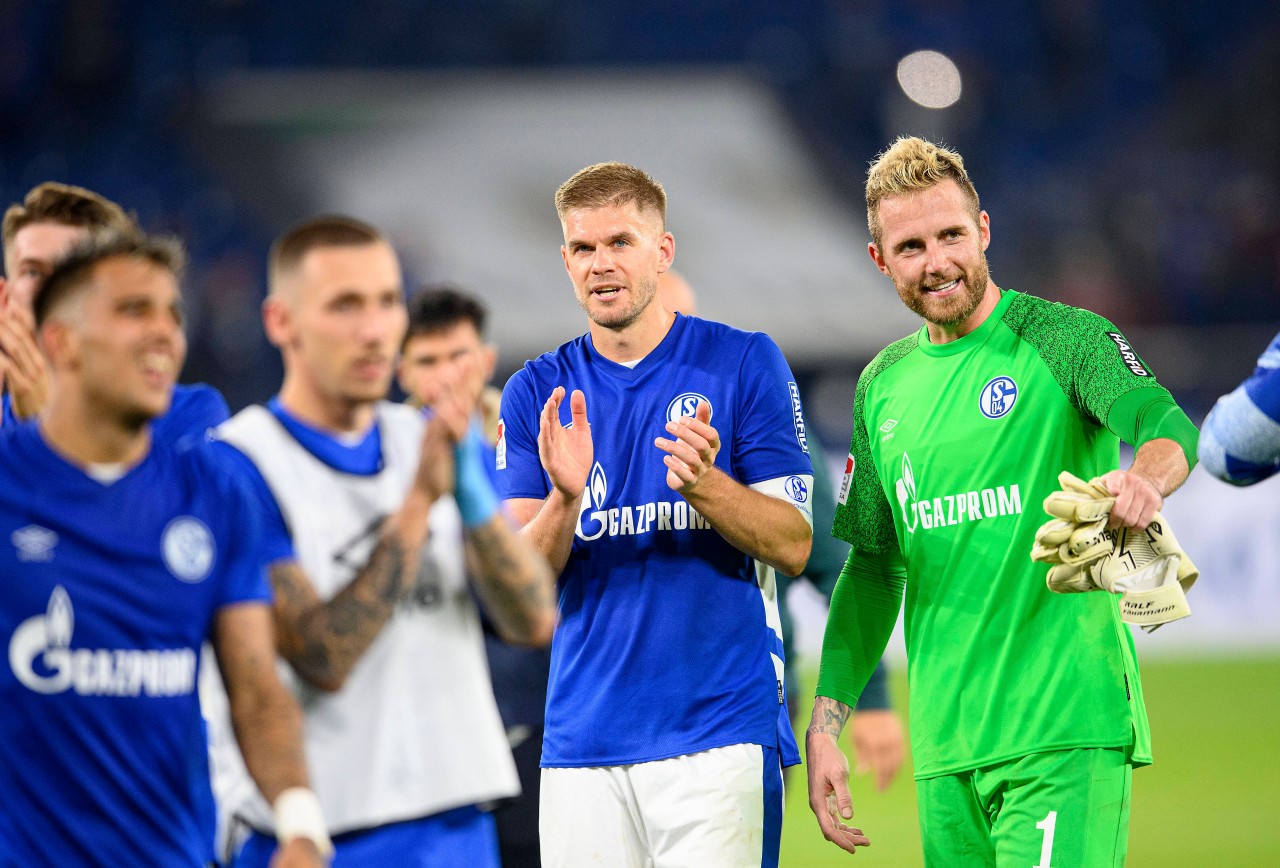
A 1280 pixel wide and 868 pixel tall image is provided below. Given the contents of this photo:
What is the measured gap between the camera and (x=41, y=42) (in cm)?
2102

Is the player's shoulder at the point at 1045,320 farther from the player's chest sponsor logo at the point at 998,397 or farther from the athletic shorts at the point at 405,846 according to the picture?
the athletic shorts at the point at 405,846

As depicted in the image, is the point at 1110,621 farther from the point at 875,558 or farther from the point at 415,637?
the point at 415,637

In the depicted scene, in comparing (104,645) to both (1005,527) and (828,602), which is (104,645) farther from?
(828,602)

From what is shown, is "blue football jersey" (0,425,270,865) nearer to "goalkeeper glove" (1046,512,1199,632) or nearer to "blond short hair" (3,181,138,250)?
"blond short hair" (3,181,138,250)

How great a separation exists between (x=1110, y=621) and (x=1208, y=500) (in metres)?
11.7

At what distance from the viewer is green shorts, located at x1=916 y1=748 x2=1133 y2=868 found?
4121 mm

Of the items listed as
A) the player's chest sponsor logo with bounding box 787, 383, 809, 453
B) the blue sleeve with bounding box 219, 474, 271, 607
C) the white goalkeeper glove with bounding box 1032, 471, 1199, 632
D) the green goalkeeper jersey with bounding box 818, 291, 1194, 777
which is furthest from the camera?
the player's chest sponsor logo with bounding box 787, 383, 809, 453

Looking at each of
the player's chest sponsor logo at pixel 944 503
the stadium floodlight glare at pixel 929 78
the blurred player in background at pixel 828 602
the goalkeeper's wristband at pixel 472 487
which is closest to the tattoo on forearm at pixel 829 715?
the blurred player in background at pixel 828 602

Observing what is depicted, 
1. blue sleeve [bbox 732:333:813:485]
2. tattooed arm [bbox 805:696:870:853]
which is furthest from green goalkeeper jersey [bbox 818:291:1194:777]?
blue sleeve [bbox 732:333:813:485]

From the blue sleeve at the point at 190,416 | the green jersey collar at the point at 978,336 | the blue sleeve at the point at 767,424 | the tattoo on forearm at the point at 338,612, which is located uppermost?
the green jersey collar at the point at 978,336

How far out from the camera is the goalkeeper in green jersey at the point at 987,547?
4191mm

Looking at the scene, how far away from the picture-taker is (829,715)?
4730 millimetres

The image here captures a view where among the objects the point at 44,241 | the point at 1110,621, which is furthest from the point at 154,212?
the point at 1110,621

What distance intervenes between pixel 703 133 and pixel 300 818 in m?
21.9
